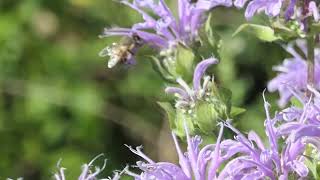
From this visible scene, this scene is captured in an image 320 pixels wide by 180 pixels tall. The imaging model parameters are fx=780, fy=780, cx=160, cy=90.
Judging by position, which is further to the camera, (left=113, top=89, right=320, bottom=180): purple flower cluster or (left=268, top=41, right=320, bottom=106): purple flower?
(left=268, top=41, right=320, bottom=106): purple flower

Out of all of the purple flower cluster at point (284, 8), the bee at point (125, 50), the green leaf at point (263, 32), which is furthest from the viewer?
the bee at point (125, 50)

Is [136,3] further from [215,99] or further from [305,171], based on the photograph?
[305,171]

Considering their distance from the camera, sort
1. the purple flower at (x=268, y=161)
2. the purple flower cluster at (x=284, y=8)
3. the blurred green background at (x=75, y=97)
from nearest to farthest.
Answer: the purple flower at (x=268, y=161) → the purple flower cluster at (x=284, y=8) → the blurred green background at (x=75, y=97)

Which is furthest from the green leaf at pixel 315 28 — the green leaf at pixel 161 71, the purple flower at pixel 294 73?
the green leaf at pixel 161 71

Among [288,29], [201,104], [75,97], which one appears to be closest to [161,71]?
[201,104]

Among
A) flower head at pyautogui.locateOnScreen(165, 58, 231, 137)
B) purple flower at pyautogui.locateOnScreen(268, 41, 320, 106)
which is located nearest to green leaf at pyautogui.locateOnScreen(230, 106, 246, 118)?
flower head at pyautogui.locateOnScreen(165, 58, 231, 137)

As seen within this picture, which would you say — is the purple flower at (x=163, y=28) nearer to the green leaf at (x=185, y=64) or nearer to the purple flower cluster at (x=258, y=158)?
the green leaf at (x=185, y=64)

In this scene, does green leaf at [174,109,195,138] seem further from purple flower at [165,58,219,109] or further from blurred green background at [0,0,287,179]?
blurred green background at [0,0,287,179]

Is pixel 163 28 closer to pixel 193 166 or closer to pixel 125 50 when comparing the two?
pixel 125 50
